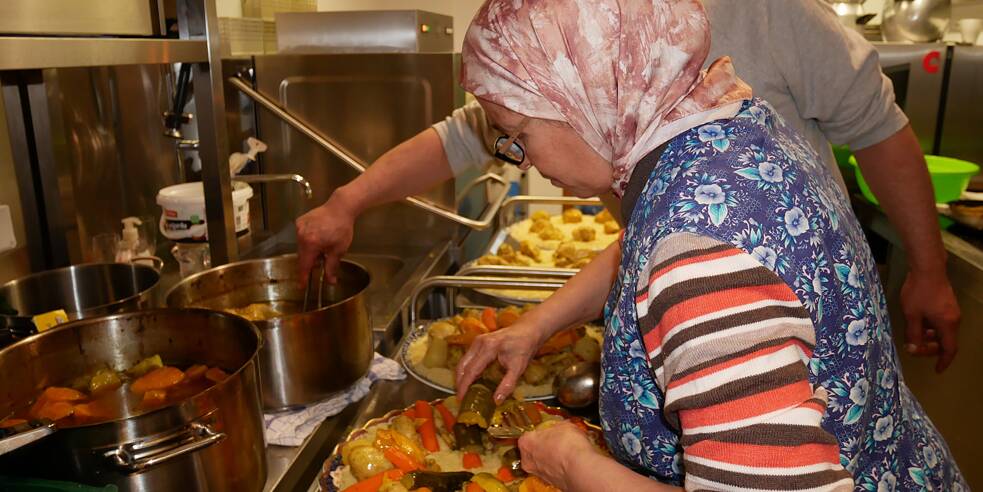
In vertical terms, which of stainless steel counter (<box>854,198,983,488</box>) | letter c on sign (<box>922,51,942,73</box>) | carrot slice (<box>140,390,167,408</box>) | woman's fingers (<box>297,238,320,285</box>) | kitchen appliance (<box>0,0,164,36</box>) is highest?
kitchen appliance (<box>0,0,164,36</box>)

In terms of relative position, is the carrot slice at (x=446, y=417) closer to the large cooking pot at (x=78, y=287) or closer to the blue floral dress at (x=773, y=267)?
the blue floral dress at (x=773, y=267)

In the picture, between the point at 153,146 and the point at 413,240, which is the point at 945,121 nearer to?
the point at 413,240

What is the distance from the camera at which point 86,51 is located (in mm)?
1047

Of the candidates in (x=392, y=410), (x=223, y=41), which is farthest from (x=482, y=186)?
(x=392, y=410)

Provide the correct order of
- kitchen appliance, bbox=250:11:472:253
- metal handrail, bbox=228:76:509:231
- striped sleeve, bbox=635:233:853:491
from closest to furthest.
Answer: striped sleeve, bbox=635:233:853:491 → metal handrail, bbox=228:76:509:231 → kitchen appliance, bbox=250:11:472:253

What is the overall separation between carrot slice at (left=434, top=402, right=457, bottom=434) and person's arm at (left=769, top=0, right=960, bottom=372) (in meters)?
0.88

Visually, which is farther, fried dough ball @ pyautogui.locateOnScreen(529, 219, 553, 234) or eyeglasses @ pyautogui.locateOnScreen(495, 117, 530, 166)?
fried dough ball @ pyautogui.locateOnScreen(529, 219, 553, 234)

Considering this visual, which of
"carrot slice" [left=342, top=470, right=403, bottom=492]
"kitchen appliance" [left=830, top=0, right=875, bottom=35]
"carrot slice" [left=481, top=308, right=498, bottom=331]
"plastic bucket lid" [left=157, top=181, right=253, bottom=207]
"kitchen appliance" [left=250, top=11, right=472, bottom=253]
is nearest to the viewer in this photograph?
"carrot slice" [left=342, top=470, right=403, bottom=492]

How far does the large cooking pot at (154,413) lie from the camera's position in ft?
2.52

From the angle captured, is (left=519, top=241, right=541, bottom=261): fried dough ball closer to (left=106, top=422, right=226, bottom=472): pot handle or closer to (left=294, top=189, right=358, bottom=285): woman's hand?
(left=294, top=189, right=358, bottom=285): woman's hand

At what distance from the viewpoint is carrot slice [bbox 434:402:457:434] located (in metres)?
1.23

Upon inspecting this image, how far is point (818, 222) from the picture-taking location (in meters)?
0.71

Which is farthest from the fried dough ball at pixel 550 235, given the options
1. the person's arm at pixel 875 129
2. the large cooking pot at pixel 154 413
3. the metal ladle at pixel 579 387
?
the large cooking pot at pixel 154 413

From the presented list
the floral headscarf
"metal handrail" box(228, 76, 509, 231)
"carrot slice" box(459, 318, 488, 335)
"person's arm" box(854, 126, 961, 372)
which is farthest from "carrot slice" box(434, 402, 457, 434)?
"person's arm" box(854, 126, 961, 372)
